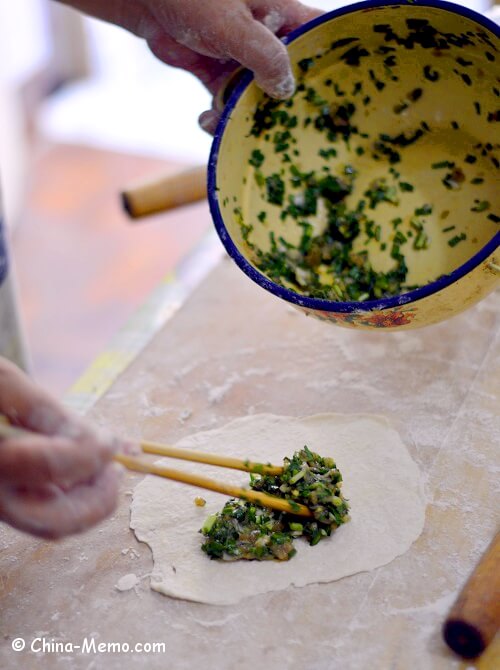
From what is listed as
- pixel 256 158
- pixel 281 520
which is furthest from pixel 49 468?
pixel 256 158

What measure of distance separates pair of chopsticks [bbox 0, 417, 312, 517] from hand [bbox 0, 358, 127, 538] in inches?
1.1

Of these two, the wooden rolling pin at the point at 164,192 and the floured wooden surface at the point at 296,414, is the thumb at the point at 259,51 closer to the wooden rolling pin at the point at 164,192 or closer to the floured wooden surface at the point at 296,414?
the wooden rolling pin at the point at 164,192

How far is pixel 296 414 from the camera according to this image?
4.97 ft

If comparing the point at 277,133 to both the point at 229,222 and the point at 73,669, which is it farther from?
the point at 73,669

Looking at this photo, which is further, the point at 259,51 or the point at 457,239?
the point at 457,239

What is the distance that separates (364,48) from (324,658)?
1066 millimetres

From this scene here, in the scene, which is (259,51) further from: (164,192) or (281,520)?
(281,520)

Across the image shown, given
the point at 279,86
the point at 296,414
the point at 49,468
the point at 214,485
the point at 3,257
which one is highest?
the point at 279,86

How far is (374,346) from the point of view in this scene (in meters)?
1.65

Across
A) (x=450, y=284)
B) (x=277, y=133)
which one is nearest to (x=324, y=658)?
(x=450, y=284)

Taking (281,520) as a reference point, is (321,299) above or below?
above

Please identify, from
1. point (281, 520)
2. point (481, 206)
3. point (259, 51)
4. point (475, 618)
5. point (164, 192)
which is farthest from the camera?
point (164, 192)

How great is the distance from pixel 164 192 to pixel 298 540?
0.88 metres

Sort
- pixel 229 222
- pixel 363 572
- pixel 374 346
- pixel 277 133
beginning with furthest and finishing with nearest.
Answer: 1. pixel 374 346
2. pixel 277 133
3. pixel 229 222
4. pixel 363 572
